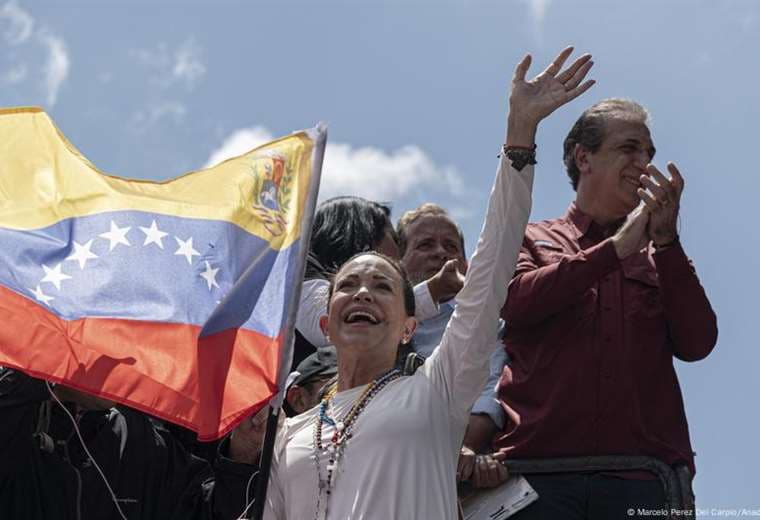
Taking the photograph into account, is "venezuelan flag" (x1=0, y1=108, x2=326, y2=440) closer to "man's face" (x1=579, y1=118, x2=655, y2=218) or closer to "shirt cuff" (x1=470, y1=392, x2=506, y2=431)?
"shirt cuff" (x1=470, y1=392, x2=506, y2=431)

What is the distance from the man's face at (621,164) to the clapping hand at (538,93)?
3.23 feet

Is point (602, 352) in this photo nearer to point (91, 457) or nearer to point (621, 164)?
point (621, 164)

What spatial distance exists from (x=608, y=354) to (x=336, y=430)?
136 cm

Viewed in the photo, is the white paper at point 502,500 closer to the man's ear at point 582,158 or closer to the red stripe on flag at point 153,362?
the red stripe on flag at point 153,362

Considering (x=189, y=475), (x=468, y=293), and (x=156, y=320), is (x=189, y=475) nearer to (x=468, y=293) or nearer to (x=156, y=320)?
(x=156, y=320)

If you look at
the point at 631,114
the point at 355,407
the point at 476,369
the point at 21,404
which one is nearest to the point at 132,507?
the point at 21,404

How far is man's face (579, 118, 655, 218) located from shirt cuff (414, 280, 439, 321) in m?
1.01

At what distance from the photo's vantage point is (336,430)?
5.24 metres

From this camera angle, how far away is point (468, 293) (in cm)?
527

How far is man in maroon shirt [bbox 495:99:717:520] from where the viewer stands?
5.71m

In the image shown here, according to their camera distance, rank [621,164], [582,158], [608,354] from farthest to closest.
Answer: [582,158] → [621,164] → [608,354]

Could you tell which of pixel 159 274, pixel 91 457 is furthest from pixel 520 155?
pixel 91 457

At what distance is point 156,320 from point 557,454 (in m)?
1.81

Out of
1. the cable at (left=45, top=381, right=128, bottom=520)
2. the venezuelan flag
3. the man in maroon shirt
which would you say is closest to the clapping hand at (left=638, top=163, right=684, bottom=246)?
the man in maroon shirt
